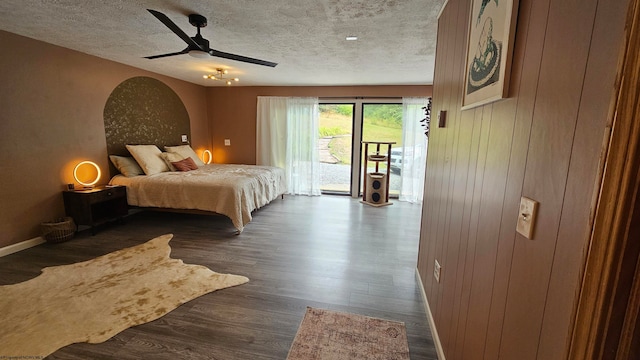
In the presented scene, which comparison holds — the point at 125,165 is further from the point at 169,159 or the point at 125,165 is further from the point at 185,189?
the point at 185,189

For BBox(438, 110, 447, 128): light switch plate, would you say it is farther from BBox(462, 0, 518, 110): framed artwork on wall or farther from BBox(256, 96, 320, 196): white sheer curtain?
BBox(256, 96, 320, 196): white sheer curtain

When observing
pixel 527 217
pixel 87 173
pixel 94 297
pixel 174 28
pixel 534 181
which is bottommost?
pixel 94 297

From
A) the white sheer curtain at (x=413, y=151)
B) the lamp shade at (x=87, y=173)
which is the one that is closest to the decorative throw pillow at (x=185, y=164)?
the lamp shade at (x=87, y=173)

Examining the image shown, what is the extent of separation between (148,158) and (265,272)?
9.44ft

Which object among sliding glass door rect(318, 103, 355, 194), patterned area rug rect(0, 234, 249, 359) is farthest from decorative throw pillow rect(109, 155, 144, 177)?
sliding glass door rect(318, 103, 355, 194)

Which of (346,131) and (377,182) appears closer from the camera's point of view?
(377,182)

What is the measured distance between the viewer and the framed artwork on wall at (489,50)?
954 mm

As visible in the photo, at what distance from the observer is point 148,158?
13.4 feet

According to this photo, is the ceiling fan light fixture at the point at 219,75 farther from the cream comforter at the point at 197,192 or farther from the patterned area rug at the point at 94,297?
the patterned area rug at the point at 94,297

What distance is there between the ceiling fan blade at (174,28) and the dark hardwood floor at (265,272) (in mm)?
2054

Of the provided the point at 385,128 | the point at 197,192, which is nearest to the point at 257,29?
the point at 197,192

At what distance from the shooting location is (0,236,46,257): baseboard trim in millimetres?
2767

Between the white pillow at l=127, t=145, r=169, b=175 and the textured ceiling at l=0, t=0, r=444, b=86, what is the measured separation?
1237mm

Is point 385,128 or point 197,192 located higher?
point 385,128
